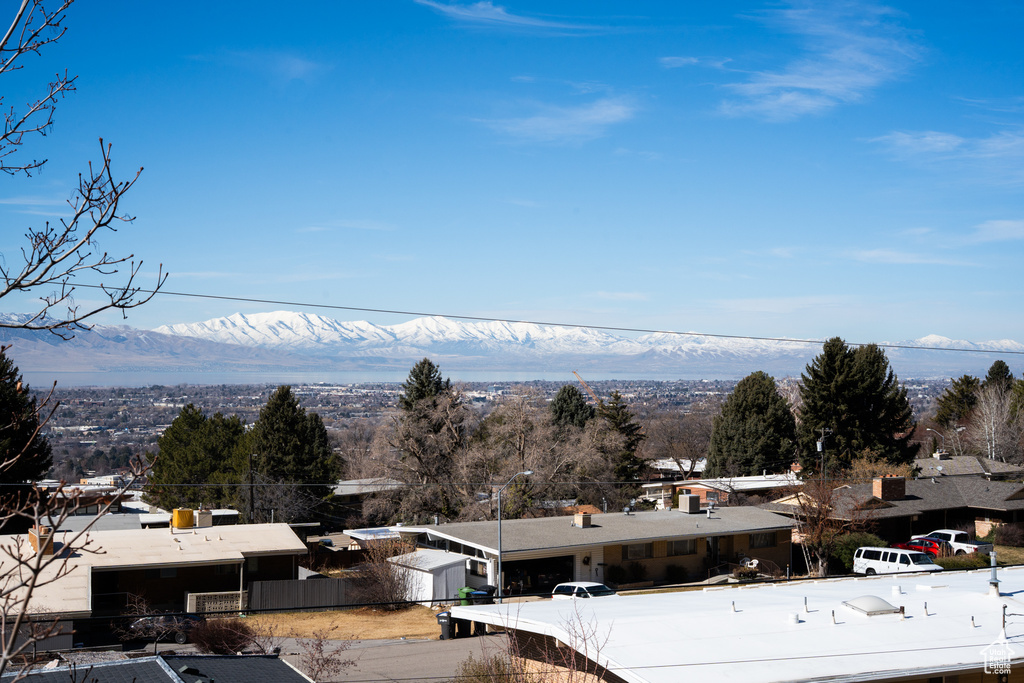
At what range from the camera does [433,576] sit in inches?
1329

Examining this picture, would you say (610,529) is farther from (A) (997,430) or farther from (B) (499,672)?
(A) (997,430)

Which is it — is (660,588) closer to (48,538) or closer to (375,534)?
(375,534)

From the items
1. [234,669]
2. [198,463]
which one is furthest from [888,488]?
[198,463]

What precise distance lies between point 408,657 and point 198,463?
4002 cm

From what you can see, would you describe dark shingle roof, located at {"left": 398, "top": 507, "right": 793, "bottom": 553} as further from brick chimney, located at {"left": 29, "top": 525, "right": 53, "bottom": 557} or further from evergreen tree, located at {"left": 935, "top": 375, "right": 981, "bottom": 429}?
evergreen tree, located at {"left": 935, "top": 375, "right": 981, "bottom": 429}

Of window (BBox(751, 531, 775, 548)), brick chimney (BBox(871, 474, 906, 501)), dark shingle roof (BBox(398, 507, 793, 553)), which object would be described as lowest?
window (BBox(751, 531, 775, 548))

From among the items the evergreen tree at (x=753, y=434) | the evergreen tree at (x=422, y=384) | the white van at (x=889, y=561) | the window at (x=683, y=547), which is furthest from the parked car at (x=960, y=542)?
the evergreen tree at (x=422, y=384)

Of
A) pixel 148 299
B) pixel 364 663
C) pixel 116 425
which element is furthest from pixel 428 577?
pixel 116 425

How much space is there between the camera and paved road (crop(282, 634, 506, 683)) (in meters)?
22.7

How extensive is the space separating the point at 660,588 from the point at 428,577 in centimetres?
941

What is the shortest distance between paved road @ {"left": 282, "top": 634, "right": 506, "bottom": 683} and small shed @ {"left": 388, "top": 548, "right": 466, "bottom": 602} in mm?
5178

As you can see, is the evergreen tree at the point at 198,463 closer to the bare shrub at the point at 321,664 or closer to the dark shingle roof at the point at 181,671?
the bare shrub at the point at 321,664

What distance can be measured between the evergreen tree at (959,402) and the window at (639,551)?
5688cm

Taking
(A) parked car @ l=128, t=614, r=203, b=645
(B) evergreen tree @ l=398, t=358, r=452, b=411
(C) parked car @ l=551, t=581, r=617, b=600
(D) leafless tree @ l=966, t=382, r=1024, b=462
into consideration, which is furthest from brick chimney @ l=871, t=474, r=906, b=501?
(A) parked car @ l=128, t=614, r=203, b=645
